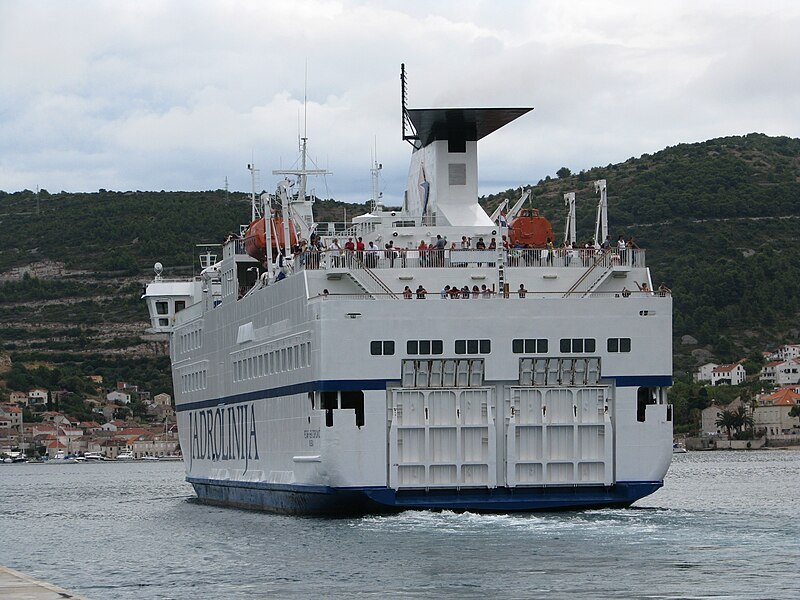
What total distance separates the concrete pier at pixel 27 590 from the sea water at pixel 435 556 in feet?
8.88

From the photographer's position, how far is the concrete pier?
2217 centimetres

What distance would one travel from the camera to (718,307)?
6619 inches

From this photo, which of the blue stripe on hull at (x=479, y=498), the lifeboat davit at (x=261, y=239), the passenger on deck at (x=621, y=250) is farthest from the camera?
the lifeboat davit at (x=261, y=239)

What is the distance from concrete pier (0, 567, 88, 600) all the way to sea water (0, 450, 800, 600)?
2707 mm

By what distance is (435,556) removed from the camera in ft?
98.2

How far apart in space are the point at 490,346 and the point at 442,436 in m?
2.07

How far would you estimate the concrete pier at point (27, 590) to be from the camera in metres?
22.2

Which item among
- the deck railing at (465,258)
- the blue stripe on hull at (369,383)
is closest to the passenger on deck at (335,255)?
the deck railing at (465,258)

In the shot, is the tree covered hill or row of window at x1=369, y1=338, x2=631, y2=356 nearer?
row of window at x1=369, y1=338, x2=631, y2=356

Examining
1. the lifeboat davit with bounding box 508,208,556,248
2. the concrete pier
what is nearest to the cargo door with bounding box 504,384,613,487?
the lifeboat davit with bounding box 508,208,556,248

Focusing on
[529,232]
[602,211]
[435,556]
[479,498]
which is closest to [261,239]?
[529,232]

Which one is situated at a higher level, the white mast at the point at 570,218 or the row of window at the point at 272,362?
the white mast at the point at 570,218

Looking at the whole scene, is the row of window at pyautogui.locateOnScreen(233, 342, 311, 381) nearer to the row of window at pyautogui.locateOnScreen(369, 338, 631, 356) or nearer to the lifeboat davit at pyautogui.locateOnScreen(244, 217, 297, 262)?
the row of window at pyautogui.locateOnScreen(369, 338, 631, 356)

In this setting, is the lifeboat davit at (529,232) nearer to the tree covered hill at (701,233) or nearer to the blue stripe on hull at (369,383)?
the blue stripe on hull at (369,383)
